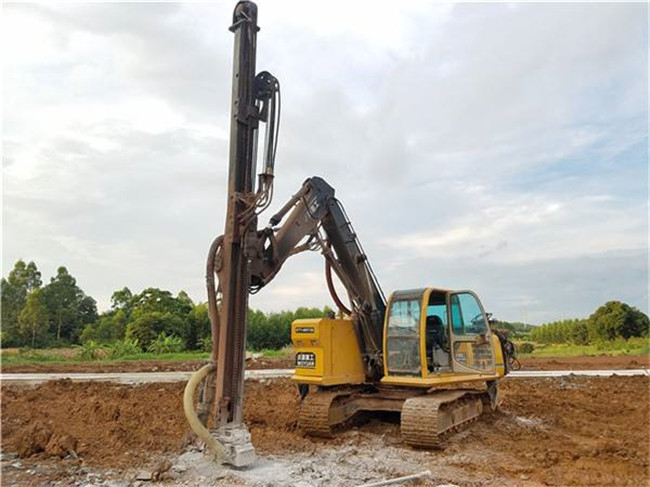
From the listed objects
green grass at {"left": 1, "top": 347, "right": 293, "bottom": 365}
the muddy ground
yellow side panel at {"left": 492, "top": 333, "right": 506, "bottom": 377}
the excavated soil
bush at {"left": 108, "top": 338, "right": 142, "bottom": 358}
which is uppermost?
yellow side panel at {"left": 492, "top": 333, "right": 506, "bottom": 377}

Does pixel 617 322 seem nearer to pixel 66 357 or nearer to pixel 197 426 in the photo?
pixel 66 357

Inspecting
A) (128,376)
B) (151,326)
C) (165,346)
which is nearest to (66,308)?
(151,326)

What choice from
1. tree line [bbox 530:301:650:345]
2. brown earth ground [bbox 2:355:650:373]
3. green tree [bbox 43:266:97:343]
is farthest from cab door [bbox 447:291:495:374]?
green tree [bbox 43:266:97:343]

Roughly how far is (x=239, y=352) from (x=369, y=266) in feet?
9.86

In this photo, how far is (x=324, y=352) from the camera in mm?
7414

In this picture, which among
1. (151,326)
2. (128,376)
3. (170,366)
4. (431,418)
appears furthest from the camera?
(151,326)

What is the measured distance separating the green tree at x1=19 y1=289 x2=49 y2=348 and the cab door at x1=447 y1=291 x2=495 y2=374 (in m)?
34.5

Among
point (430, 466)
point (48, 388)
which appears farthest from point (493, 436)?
point (48, 388)

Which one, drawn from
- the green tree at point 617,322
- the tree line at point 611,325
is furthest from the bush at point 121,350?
the green tree at point 617,322

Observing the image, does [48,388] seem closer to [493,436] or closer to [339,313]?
[339,313]

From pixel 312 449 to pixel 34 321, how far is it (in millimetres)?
34997

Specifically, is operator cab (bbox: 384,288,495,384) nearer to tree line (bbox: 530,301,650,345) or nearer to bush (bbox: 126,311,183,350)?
bush (bbox: 126,311,183,350)

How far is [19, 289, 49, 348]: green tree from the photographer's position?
35125 mm

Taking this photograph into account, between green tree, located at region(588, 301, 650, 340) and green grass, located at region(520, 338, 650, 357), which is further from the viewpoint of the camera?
green tree, located at region(588, 301, 650, 340)
